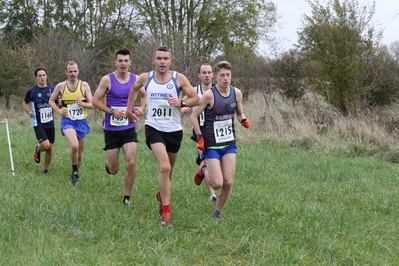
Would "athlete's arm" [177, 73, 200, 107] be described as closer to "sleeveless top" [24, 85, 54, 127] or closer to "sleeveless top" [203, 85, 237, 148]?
"sleeveless top" [203, 85, 237, 148]

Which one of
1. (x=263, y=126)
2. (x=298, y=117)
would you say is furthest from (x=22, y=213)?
(x=298, y=117)

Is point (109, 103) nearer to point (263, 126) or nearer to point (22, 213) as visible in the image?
point (22, 213)

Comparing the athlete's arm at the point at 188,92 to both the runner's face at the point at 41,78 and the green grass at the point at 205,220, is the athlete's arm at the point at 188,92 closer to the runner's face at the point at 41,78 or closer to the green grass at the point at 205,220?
the green grass at the point at 205,220

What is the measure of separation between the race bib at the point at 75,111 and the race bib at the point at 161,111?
2.92 meters

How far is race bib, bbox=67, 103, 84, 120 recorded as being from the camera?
786 cm

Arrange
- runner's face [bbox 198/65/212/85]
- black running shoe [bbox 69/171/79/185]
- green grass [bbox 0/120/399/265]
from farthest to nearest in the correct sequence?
1. black running shoe [bbox 69/171/79/185]
2. runner's face [bbox 198/65/212/85]
3. green grass [bbox 0/120/399/265]

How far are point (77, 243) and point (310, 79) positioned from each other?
1438 cm

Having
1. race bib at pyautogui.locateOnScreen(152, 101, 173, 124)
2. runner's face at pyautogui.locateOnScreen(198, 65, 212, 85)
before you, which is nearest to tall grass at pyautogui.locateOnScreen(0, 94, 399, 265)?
race bib at pyautogui.locateOnScreen(152, 101, 173, 124)

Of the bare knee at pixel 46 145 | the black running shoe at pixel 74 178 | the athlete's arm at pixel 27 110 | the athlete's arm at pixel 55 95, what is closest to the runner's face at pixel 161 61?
the black running shoe at pixel 74 178

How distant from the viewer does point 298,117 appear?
15312 millimetres

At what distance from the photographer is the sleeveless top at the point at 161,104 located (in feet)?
17.8

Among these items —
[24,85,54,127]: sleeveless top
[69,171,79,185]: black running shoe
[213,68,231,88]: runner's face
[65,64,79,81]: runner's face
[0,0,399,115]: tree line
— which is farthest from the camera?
[0,0,399,115]: tree line

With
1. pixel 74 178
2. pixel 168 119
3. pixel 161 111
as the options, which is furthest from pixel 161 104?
pixel 74 178

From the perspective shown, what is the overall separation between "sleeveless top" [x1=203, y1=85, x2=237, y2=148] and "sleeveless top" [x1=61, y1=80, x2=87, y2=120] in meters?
3.21
